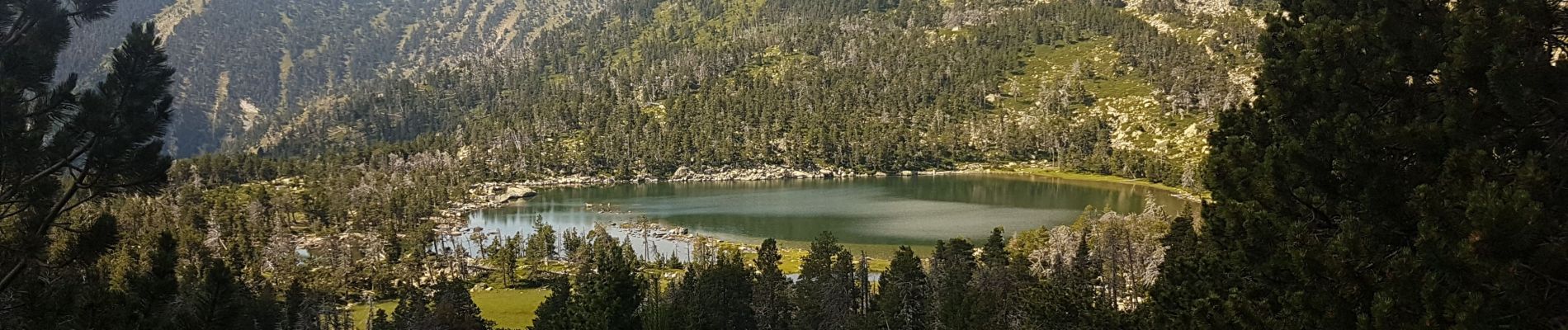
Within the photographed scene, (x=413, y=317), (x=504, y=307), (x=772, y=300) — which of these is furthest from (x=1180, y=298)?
(x=504, y=307)

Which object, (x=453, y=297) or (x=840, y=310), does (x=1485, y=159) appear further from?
(x=453, y=297)

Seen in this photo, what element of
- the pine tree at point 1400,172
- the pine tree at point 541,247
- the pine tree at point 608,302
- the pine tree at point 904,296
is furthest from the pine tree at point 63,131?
the pine tree at point 541,247

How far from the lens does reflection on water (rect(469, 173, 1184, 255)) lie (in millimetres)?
109000

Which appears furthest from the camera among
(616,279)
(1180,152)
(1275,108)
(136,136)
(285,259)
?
(1180,152)

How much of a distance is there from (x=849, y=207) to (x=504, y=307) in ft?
243

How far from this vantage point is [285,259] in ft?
273

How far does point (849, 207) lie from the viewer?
449 ft

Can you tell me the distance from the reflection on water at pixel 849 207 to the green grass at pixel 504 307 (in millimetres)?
25069

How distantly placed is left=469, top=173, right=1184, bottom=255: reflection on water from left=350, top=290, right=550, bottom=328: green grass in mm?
25069

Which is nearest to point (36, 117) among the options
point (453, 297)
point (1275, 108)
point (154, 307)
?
point (154, 307)

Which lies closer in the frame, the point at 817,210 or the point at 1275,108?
the point at 1275,108

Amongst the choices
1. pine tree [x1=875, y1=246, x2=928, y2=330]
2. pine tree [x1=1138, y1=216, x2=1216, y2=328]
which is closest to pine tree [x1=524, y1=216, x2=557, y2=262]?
pine tree [x1=875, y1=246, x2=928, y2=330]

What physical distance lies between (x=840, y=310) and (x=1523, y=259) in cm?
4476

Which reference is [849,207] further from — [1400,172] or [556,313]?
[1400,172]
